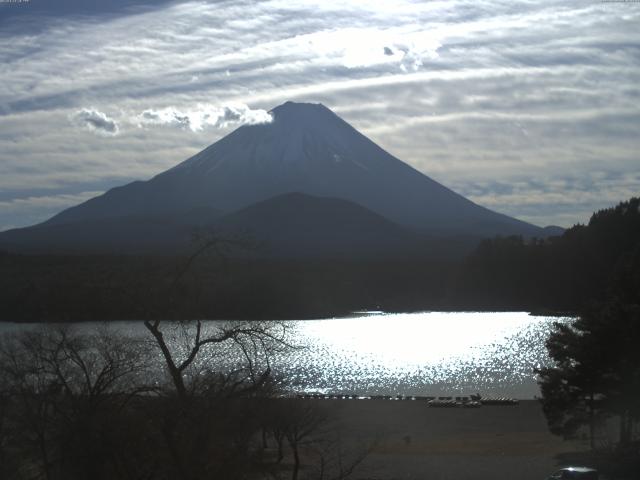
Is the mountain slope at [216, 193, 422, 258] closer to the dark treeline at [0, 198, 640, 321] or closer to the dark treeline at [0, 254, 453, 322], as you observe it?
the dark treeline at [0, 198, 640, 321]

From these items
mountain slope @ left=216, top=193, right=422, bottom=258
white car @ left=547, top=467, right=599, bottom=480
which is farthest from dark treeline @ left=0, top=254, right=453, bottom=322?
mountain slope @ left=216, top=193, right=422, bottom=258

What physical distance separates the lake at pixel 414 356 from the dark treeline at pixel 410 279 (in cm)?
410

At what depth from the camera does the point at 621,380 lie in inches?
640

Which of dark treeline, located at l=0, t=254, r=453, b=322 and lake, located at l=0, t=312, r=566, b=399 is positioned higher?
dark treeline, located at l=0, t=254, r=453, b=322

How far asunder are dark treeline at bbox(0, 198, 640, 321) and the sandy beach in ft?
46.9

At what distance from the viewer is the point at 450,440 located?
22.4m

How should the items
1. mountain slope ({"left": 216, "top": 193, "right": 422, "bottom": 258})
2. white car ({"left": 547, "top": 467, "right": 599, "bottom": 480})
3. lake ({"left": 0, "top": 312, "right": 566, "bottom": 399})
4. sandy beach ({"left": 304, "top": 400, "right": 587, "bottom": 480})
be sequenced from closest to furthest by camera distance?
white car ({"left": 547, "top": 467, "right": 599, "bottom": 480}) → sandy beach ({"left": 304, "top": 400, "right": 587, "bottom": 480}) → lake ({"left": 0, "top": 312, "right": 566, "bottom": 399}) → mountain slope ({"left": 216, "top": 193, "right": 422, "bottom": 258})

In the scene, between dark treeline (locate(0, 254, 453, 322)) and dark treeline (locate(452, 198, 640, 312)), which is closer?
dark treeline (locate(0, 254, 453, 322))

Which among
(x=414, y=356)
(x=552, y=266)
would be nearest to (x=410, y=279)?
(x=552, y=266)

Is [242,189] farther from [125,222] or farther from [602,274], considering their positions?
[602,274]

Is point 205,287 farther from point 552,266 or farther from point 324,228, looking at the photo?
point 324,228

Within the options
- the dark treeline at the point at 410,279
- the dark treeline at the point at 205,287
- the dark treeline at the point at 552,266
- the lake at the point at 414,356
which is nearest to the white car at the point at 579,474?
the dark treeline at the point at 205,287

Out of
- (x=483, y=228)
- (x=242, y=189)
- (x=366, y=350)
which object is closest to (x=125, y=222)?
(x=242, y=189)

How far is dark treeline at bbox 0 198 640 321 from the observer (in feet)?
170
